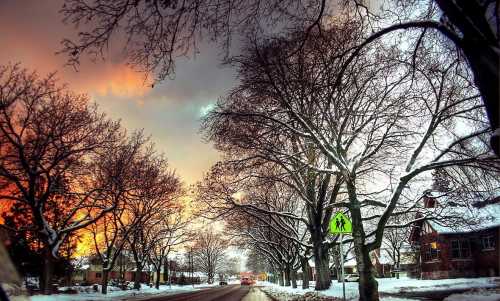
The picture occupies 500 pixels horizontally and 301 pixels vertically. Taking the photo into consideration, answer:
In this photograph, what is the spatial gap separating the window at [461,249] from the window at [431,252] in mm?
2050

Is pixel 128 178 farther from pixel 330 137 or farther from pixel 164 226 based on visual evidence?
pixel 164 226

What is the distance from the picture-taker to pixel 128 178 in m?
29.2

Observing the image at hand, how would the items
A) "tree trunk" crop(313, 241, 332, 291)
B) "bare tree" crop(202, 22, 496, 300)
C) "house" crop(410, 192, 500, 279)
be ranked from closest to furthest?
"bare tree" crop(202, 22, 496, 300), "tree trunk" crop(313, 241, 332, 291), "house" crop(410, 192, 500, 279)

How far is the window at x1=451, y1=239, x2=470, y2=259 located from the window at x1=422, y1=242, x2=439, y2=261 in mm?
2050

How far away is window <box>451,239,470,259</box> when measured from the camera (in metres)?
40.4

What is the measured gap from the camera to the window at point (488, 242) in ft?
124

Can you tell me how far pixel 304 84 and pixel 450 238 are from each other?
113 ft

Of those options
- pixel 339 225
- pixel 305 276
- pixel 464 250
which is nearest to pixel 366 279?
pixel 339 225

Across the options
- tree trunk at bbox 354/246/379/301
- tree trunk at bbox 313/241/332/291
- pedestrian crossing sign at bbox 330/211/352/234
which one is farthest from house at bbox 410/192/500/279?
pedestrian crossing sign at bbox 330/211/352/234

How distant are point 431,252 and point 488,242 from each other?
7.03m

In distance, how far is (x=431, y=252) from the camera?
146ft

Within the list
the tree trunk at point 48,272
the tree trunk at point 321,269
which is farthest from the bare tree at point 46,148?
the tree trunk at point 321,269

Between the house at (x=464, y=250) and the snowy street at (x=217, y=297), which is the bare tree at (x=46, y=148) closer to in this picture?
the snowy street at (x=217, y=297)

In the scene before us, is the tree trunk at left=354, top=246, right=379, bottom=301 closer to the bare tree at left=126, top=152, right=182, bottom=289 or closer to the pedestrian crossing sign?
the pedestrian crossing sign
